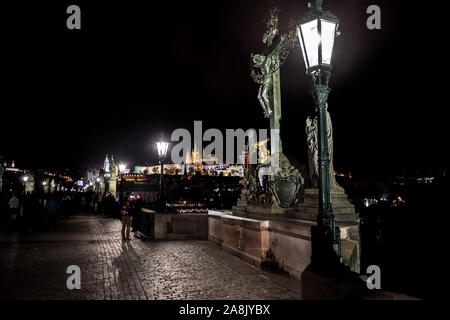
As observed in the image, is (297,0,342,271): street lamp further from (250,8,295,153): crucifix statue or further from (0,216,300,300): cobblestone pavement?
(250,8,295,153): crucifix statue

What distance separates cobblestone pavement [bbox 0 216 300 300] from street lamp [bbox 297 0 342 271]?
1.63 m

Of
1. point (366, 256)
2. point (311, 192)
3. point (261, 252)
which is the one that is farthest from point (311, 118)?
point (366, 256)

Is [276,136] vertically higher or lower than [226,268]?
higher

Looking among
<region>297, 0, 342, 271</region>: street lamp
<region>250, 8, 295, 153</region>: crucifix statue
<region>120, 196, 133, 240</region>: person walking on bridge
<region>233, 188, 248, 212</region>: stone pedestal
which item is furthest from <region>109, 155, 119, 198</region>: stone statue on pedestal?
<region>297, 0, 342, 271</region>: street lamp

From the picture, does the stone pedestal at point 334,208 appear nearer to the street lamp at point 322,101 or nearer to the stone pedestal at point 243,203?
the street lamp at point 322,101

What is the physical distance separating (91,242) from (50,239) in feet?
6.40

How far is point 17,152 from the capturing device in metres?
30.7

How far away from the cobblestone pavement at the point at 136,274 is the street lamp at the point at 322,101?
5.34 ft

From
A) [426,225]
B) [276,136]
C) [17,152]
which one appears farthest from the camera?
Answer: [17,152]

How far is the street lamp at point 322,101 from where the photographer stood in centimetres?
458

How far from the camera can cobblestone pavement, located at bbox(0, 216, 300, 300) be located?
232 inches

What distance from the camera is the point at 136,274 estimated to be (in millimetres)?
7312

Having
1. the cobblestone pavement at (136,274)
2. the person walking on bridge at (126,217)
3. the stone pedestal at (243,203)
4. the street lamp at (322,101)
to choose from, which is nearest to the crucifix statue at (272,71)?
the stone pedestal at (243,203)

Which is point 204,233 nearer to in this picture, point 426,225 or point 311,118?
point 311,118
